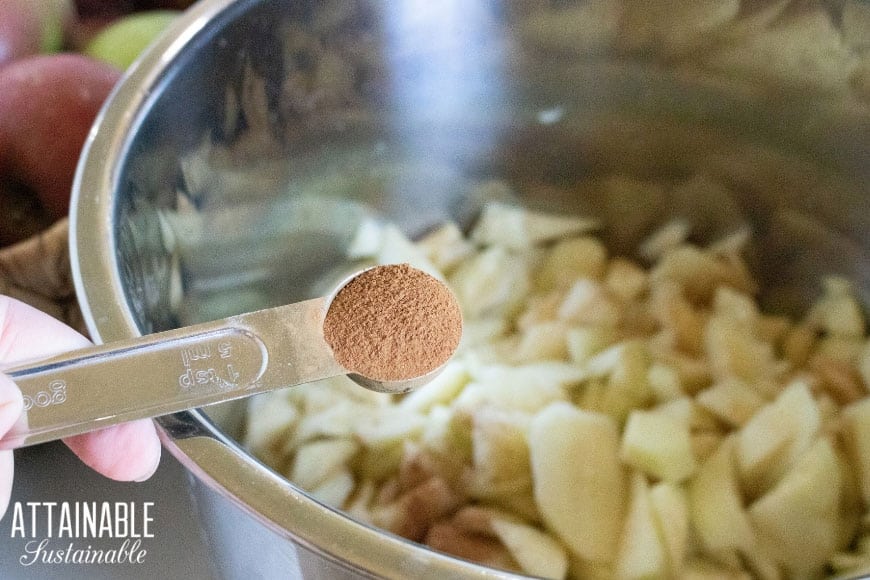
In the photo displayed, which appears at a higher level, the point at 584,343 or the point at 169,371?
the point at 169,371

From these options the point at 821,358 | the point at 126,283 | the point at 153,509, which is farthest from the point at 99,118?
the point at 821,358

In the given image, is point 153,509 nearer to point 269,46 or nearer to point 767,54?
point 269,46

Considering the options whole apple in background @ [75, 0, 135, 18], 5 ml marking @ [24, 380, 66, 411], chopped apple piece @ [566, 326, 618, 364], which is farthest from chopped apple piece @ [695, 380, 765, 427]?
whole apple in background @ [75, 0, 135, 18]

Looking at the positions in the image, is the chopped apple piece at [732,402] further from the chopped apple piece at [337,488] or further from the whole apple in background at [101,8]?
the whole apple in background at [101,8]

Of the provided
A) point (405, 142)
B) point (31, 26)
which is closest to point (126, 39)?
point (31, 26)

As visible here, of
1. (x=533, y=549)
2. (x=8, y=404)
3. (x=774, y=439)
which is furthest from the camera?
(x=774, y=439)
